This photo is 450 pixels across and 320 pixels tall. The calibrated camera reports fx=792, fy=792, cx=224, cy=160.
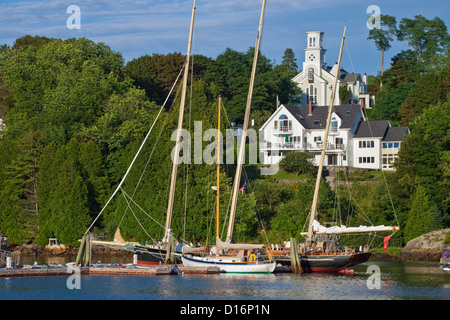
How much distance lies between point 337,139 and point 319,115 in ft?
19.2

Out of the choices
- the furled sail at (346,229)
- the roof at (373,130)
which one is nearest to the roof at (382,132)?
the roof at (373,130)

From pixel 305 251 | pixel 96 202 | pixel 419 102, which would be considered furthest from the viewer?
Answer: pixel 419 102

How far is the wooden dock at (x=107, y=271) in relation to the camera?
163 feet

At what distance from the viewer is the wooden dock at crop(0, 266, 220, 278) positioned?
163ft

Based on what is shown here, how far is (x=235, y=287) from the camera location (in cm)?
4619

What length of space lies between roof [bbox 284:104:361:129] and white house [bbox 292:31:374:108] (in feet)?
66.6

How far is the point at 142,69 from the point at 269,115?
20.8 m

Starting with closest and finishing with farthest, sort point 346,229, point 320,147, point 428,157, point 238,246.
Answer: point 238,246 → point 346,229 → point 428,157 → point 320,147

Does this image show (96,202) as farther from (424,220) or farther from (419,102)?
(419,102)

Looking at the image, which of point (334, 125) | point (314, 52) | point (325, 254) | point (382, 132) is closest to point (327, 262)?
point (325, 254)

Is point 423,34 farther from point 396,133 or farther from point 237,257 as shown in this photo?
point 237,257

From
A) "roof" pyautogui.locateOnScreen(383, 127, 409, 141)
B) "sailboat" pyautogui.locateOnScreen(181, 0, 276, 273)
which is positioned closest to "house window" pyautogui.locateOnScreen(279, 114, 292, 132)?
→ "roof" pyautogui.locateOnScreen(383, 127, 409, 141)
